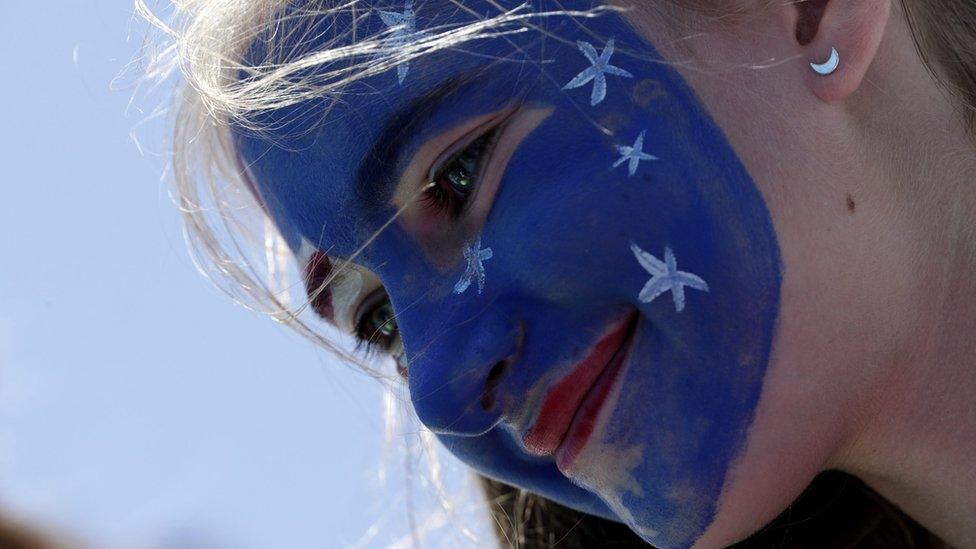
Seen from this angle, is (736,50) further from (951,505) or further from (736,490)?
(951,505)

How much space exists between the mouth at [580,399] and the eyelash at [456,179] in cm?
31

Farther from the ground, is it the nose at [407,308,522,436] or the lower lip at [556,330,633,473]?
the nose at [407,308,522,436]

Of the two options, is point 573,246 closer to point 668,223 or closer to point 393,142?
point 668,223

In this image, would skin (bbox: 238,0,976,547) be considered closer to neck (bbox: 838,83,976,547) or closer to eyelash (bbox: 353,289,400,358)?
neck (bbox: 838,83,976,547)

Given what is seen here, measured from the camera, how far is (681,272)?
166 cm

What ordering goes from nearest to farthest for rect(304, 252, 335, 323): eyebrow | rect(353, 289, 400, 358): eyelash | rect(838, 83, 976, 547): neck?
rect(838, 83, 976, 547): neck < rect(304, 252, 335, 323): eyebrow < rect(353, 289, 400, 358): eyelash

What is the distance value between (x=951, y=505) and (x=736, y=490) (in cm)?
46

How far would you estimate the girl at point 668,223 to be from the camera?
66.1 inches

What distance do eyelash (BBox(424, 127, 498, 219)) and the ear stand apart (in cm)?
50

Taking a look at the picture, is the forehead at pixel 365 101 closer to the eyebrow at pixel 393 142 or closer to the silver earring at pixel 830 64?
the eyebrow at pixel 393 142

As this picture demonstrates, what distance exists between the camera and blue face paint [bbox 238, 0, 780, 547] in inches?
65.7

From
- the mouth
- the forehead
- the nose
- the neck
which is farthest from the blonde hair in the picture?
the neck

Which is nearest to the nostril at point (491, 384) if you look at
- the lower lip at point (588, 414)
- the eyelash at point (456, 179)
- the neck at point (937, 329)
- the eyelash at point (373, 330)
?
the lower lip at point (588, 414)

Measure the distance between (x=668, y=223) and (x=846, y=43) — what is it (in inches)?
15.8
